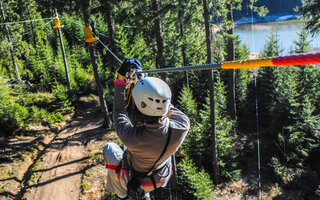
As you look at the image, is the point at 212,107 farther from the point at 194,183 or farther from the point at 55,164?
the point at 55,164

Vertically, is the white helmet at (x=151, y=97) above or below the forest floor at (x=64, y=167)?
above

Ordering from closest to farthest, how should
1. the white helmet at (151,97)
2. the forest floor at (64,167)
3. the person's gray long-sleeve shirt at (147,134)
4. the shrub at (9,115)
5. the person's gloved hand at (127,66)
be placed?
the white helmet at (151,97), the person's gray long-sleeve shirt at (147,134), the person's gloved hand at (127,66), the forest floor at (64,167), the shrub at (9,115)

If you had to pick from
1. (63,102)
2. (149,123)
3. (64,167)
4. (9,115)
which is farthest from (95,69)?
(149,123)

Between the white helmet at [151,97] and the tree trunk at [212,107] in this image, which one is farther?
the tree trunk at [212,107]

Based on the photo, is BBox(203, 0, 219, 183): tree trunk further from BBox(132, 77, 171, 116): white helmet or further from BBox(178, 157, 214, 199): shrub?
BBox(132, 77, 171, 116): white helmet

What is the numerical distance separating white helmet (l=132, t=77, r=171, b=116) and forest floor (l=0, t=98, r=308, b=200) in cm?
771

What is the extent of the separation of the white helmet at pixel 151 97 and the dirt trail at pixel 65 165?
8.20 meters

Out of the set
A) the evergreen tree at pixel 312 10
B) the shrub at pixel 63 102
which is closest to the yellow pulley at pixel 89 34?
the evergreen tree at pixel 312 10

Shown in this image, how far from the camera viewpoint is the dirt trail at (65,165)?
8914 millimetres

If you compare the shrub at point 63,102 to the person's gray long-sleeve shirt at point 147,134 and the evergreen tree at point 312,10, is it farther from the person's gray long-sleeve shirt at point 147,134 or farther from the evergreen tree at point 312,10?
the evergreen tree at point 312,10

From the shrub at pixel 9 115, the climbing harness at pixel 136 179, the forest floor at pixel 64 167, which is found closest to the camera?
the climbing harness at pixel 136 179

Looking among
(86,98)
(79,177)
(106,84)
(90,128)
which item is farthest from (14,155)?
(106,84)

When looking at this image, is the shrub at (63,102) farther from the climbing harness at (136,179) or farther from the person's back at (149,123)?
the person's back at (149,123)

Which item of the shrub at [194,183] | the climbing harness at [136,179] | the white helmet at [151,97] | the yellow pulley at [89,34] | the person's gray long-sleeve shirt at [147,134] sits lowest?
the shrub at [194,183]
